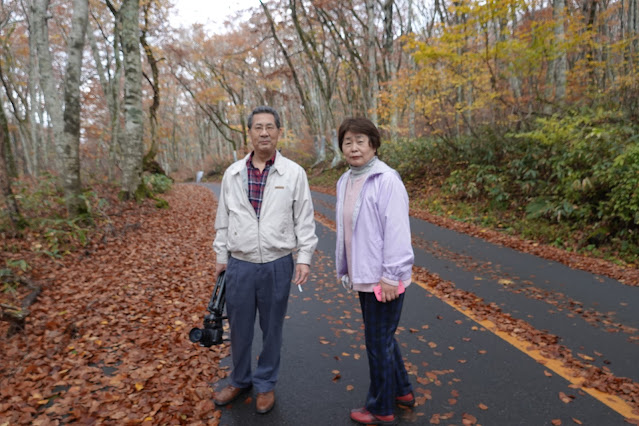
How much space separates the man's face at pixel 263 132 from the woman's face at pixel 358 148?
1.86 ft

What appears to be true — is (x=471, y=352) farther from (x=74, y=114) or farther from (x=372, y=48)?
(x=372, y=48)

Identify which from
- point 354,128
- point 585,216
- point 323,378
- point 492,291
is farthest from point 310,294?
point 585,216

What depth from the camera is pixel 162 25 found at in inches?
812

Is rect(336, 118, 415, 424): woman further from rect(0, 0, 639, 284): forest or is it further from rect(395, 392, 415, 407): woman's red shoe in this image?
rect(0, 0, 639, 284): forest

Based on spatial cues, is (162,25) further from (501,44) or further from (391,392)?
(391,392)

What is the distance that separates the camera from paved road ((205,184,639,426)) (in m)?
2.87

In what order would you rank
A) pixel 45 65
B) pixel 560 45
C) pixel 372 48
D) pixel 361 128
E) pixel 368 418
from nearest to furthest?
pixel 361 128 < pixel 368 418 < pixel 560 45 < pixel 45 65 < pixel 372 48

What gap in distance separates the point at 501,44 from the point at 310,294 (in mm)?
10639

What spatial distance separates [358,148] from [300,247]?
91 centimetres

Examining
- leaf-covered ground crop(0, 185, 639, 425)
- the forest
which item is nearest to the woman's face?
leaf-covered ground crop(0, 185, 639, 425)

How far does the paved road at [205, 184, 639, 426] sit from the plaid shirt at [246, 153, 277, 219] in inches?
65.4

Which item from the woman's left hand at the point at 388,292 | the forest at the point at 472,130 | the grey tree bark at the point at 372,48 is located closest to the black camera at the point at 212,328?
the woman's left hand at the point at 388,292

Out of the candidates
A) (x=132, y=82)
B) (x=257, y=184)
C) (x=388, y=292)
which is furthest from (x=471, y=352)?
(x=132, y=82)

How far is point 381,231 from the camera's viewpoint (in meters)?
2.52
